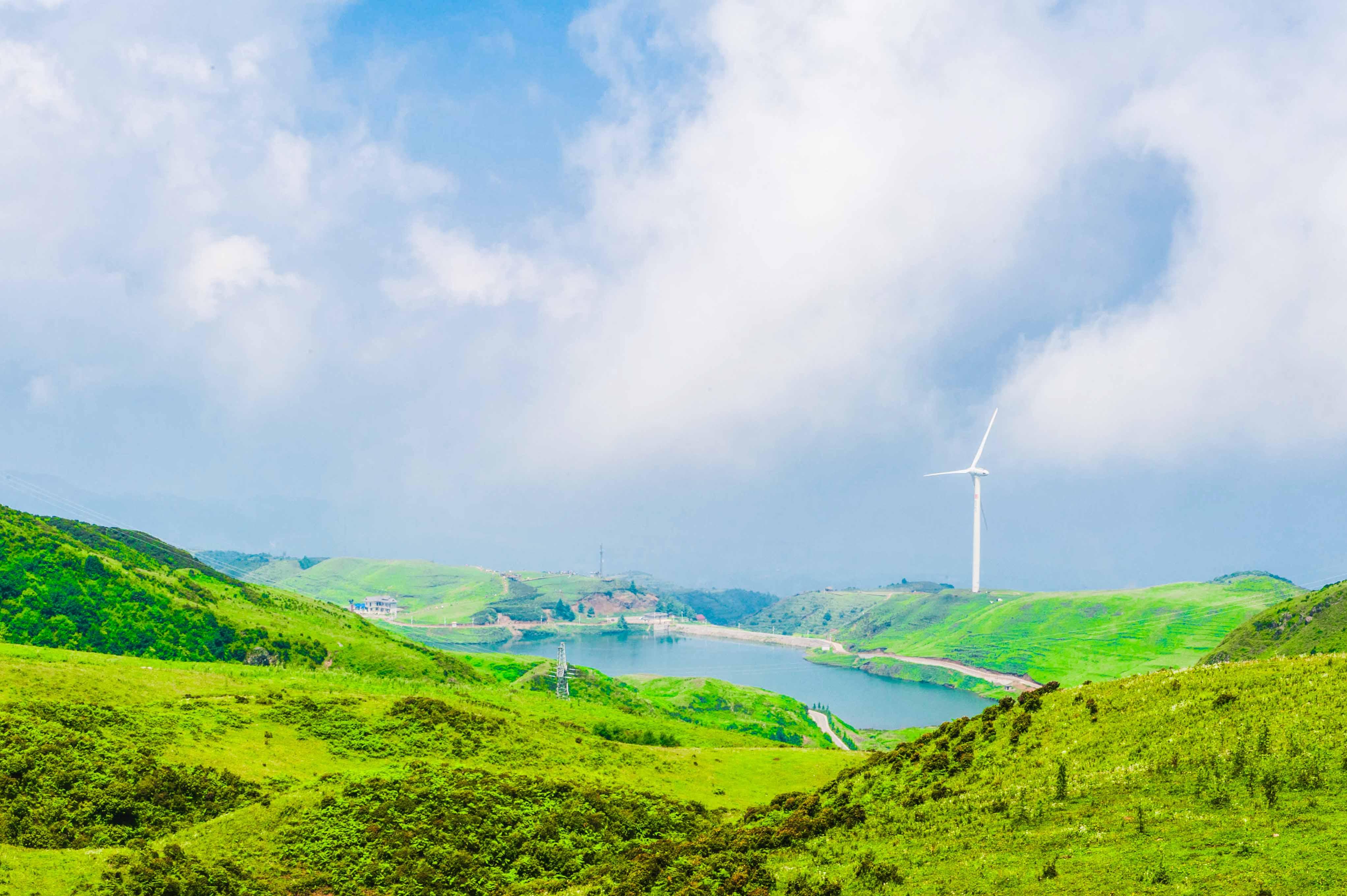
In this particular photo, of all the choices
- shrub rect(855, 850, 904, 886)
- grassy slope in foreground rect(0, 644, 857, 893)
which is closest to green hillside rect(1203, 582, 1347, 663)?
grassy slope in foreground rect(0, 644, 857, 893)

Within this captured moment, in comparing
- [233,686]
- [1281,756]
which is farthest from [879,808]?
[233,686]

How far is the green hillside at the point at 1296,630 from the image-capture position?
123625 mm

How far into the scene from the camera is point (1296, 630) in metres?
136

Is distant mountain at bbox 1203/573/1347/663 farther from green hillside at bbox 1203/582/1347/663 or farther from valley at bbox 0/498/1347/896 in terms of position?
valley at bbox 0/498/1347/896

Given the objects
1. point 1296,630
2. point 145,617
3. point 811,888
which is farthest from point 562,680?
point 1296,630

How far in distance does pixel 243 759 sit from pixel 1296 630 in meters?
165

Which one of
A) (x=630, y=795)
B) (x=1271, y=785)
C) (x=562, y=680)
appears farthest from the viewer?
(x=562, y=680)

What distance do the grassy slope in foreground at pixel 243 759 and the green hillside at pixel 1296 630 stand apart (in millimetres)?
100749

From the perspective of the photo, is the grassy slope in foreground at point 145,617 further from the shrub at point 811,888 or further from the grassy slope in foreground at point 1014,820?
the shrub at point 811,888

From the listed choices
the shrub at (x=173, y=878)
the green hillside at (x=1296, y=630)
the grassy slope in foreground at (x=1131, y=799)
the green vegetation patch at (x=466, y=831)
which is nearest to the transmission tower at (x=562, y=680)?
the green vegetation patch at (x=466, y=831)

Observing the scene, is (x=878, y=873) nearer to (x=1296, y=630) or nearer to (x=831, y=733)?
(x=1296, y=630)

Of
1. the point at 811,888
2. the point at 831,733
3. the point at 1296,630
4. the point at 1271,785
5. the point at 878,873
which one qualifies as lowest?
the point at 831,733

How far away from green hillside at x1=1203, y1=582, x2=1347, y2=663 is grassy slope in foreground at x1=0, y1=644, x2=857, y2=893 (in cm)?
10075

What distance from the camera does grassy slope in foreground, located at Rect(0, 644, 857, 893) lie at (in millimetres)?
33344
